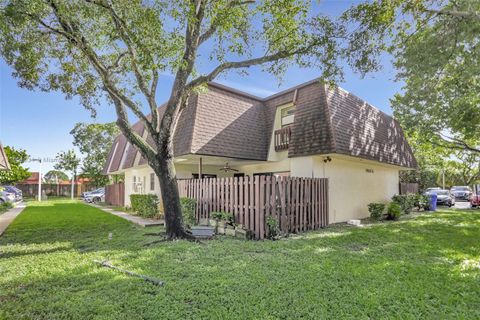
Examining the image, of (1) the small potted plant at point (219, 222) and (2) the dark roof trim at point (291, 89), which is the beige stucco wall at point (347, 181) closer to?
(2) the dark roof trim at point (291, 89)

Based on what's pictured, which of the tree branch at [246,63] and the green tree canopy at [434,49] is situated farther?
the green tree canopy at [434,49]

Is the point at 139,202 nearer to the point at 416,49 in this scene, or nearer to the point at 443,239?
the point at 443,239

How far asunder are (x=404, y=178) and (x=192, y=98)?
26.3 metres

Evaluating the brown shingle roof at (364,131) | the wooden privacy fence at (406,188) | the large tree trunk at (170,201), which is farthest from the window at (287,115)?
the wooden privacy fence at (406,188)

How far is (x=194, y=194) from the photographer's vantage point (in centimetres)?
1120

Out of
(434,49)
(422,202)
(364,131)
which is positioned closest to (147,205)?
(364,131)

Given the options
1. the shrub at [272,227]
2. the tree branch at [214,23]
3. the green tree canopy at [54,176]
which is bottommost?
the shrub at [272,227]

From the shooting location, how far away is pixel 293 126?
12.9 m

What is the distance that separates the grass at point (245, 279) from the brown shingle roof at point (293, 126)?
474 centimetres

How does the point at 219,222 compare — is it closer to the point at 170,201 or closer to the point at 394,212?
the point at 170,201

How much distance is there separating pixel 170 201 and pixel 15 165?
32.8 m

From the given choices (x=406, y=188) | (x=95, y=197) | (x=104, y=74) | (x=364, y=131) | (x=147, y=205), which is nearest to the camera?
(x=104, y=74)

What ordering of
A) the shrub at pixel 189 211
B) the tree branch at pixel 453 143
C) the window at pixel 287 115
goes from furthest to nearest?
the tree branch at pixel 453 143, the window at pixel 287 115, the shrub at pixel 189 211

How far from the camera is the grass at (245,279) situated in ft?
12.0
